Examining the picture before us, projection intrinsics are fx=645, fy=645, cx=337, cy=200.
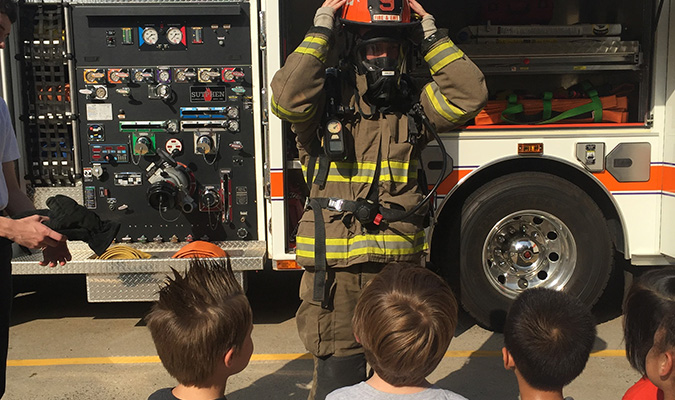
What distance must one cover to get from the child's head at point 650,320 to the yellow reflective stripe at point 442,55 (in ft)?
4.20

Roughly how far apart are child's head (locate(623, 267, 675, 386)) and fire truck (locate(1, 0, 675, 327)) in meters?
2.54

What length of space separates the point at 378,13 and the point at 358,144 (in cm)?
57

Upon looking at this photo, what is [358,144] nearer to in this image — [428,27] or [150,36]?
[428,27]

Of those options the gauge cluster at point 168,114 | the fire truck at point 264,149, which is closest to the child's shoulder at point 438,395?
the fire truck at point 264,149

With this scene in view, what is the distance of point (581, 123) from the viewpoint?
4707mm

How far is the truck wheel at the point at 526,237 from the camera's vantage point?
453 cm

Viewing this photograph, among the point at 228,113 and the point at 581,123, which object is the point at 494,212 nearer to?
the point at 581,123

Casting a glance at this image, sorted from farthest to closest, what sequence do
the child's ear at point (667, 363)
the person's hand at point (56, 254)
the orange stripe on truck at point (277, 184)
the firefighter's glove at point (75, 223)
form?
the orange stripe on truck at point (277, 184) → the person's hand at point (56, 254) → the firefighter's glove at point (75, 223) → the child's ear at point (667, 363)

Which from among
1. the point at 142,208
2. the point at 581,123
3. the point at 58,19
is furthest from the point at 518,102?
the point at 58,19

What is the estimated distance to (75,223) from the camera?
8.50 ft

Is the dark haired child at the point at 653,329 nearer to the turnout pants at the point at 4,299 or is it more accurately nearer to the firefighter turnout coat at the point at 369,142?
the firefighter turnout coat at the point at 369,142

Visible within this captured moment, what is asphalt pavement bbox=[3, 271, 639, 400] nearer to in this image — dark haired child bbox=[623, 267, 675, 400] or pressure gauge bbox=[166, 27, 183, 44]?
dark haired child bbox=[623, 267, 675, 400]

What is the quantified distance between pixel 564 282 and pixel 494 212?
739mm

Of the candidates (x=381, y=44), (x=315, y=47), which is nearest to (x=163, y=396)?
(x=315, y=47)
